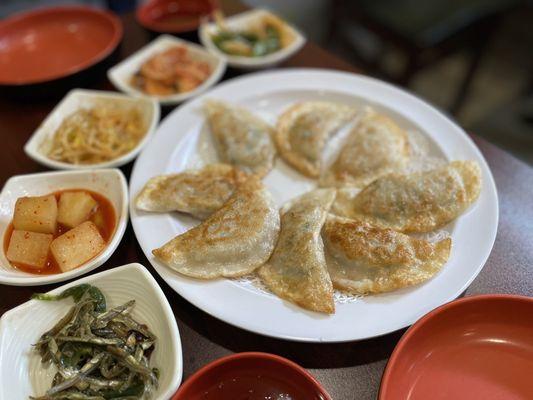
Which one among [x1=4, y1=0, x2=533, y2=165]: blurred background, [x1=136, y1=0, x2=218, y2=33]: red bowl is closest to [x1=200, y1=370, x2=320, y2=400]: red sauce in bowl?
[x1=136, y1=0, x2=218, y2=33]: red bowl

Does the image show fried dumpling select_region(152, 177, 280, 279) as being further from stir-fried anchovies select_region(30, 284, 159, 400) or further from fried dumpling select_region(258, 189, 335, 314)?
stir-fried anchovies select_region(30, 284, 159, 400)

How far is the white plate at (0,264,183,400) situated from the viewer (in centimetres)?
166

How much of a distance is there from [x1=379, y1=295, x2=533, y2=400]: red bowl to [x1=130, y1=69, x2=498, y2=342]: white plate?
0.13 m

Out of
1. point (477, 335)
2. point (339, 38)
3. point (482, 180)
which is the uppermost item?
point (482, 180)

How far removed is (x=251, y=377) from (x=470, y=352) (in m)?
0.95

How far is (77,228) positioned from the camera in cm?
217

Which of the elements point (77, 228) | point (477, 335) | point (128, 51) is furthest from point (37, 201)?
point (477, 335)

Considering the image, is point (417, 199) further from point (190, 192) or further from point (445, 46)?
point (445, 46)

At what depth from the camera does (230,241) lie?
86.9 inches

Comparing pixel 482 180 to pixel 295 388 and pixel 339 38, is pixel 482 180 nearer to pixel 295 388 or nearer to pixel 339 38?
pixel 295 388

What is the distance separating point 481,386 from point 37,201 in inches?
90.7

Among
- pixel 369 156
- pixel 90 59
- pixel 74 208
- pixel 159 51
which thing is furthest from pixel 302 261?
pixel 90 59

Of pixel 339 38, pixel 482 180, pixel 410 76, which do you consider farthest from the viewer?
pixel 339 38

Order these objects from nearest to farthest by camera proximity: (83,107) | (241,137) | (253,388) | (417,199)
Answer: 1. (253,388)
2. (417,199)
3. (241,137)
4. (83,107)
